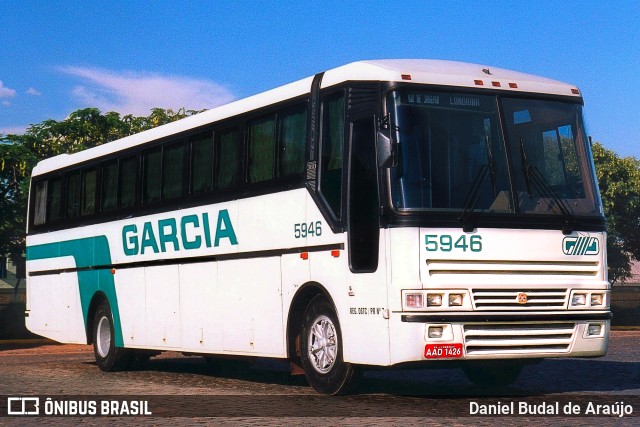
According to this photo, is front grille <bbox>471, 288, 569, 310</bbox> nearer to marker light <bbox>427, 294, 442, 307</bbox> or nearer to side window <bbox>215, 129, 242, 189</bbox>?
marker light <bbox>427, 294, 442, 307</bbox>

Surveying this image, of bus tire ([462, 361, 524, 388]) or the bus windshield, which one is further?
bus tire ([462, 361, 524, 388])

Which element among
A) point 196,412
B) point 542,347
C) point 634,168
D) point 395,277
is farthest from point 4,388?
point 634,168

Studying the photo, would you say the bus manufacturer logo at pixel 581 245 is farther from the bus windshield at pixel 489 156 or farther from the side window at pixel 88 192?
the side window at pixel 88 192

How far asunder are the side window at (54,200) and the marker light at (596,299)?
12.0 meters

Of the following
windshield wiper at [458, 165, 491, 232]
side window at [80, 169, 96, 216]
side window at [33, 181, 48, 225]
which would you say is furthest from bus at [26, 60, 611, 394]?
side window at [33, 181, 48, 225]

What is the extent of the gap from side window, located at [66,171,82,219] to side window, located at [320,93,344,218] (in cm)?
876

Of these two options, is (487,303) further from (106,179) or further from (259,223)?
(106,179)

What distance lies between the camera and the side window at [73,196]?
21188 mm

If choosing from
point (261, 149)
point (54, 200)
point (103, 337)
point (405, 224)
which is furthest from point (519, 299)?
point (54, 200)

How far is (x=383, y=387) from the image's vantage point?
14.9m

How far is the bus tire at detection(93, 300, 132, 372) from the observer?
64.8ft

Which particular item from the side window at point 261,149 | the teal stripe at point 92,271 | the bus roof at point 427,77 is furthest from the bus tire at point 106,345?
the bus roof at point 427,77

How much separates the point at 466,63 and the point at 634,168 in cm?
5568

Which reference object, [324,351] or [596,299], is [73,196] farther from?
[596,299]
